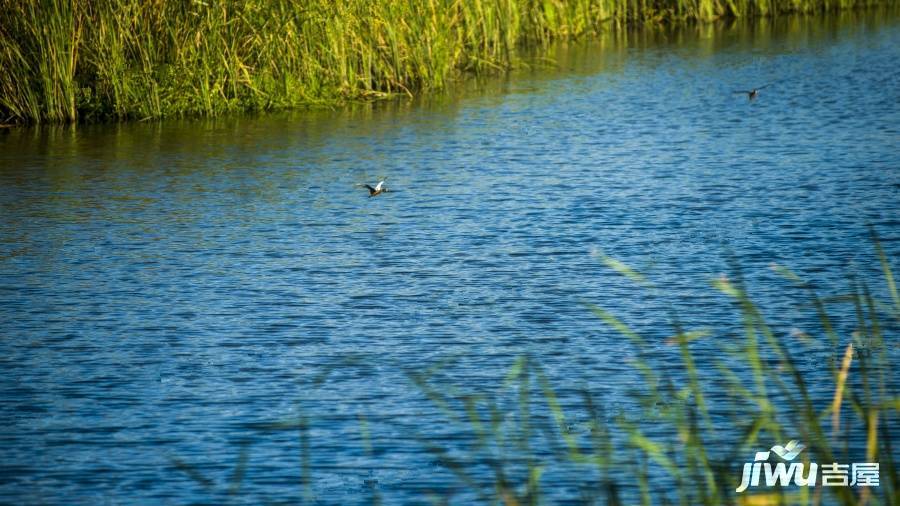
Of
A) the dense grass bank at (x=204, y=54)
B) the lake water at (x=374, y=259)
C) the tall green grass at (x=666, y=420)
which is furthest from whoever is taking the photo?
the dense grass bank at (x=204, y=54)

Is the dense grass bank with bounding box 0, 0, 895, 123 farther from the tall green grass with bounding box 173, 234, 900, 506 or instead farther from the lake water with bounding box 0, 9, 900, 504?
the tall green grass with bounding box 173, 234, 900, 506

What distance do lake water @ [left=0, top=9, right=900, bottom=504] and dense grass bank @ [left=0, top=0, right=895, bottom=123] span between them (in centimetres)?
35

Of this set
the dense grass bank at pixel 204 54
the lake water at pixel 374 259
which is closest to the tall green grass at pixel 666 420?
the lake water at pixel 374 259

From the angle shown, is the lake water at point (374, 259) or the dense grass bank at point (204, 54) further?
the dense grass bank at point (204, 54)

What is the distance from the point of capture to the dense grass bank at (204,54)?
1448 centimetres

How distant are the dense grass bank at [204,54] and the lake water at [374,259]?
0.35 metres

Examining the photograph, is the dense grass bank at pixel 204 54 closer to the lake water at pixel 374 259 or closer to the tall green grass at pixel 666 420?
the lake water at pixel 374 259

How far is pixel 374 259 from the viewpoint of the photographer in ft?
30.9

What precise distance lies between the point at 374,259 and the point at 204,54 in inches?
232

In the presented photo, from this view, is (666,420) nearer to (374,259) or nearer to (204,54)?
(374,259)

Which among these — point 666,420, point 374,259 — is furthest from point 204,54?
point 666,420

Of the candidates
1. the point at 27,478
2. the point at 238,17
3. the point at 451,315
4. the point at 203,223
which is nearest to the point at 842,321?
the point at 451,315

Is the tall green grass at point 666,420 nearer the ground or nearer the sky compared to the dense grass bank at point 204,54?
nearer the ground

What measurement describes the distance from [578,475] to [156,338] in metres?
2.94
